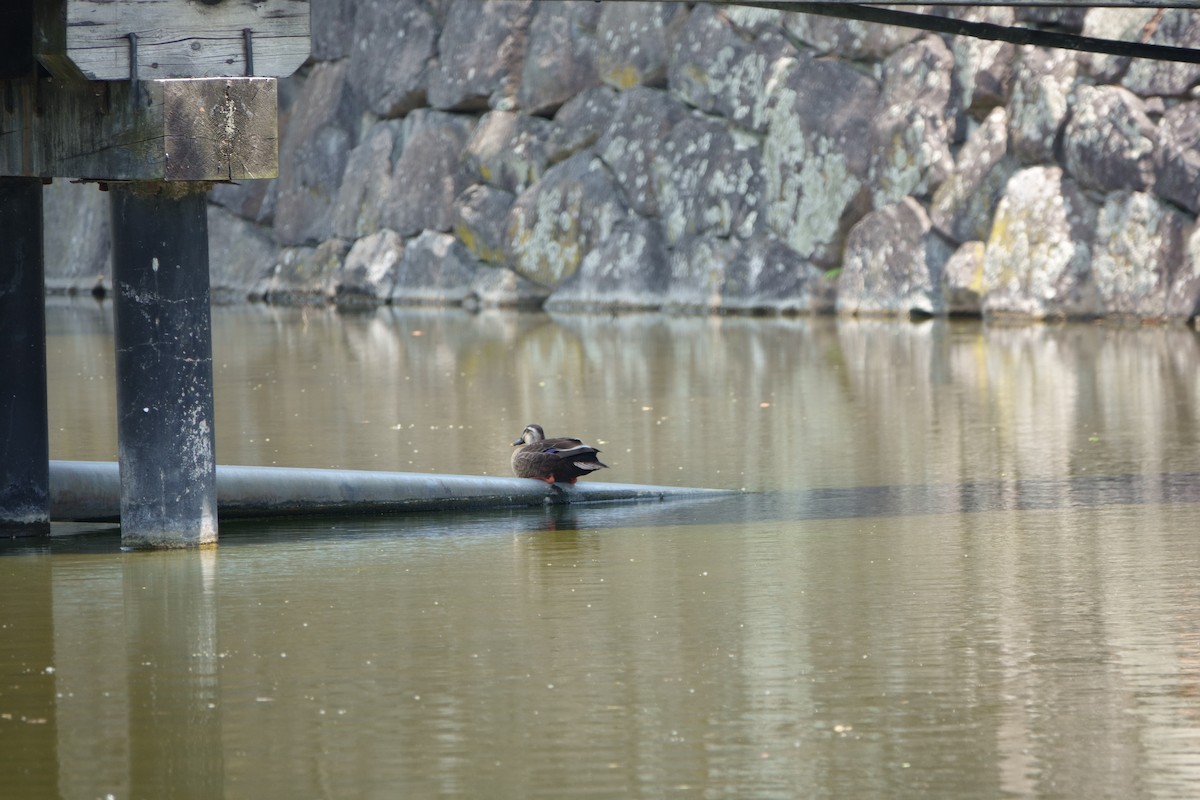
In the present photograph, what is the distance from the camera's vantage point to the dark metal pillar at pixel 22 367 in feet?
32.8

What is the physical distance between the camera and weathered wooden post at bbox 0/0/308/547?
9008 millimetres

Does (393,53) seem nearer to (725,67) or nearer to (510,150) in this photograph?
(510,150)

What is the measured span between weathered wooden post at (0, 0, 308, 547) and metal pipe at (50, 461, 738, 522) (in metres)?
0.87

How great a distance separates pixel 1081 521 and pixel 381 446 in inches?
211

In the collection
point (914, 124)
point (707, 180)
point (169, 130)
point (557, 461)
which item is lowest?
point (557, 461)

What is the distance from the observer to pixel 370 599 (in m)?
8.08

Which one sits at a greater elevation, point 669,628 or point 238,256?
point 238,256

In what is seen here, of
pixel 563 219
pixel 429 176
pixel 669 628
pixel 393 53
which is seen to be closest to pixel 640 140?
pixel 563 219

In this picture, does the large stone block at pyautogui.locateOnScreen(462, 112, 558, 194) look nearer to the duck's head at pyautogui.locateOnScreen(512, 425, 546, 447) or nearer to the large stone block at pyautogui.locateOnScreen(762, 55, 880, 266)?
the large stone block at pyautogui.locateOnScreen(762, 55, 880, 266)

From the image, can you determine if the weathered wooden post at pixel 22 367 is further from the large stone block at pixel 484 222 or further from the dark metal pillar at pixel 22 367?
the large stone block at pixel 484 222

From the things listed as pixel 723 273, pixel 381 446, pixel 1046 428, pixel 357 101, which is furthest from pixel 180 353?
pixel 357 101

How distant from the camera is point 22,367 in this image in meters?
10.1

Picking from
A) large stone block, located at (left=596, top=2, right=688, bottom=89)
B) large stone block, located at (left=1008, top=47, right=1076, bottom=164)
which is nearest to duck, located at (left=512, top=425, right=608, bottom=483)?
large stone block, located at (left=1008, top=47, right=1076, bottom=164)

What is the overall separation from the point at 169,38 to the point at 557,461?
3197mm
